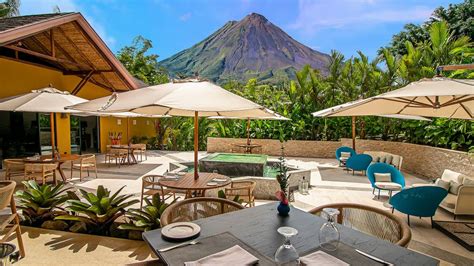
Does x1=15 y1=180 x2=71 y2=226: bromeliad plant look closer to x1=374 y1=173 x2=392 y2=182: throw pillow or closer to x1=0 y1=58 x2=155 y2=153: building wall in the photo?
x1=0 y1=58 x2=155 y2=153: building wall

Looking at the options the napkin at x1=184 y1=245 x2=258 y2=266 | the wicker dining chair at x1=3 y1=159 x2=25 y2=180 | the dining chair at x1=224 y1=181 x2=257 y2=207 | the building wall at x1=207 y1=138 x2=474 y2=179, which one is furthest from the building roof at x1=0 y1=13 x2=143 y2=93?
the napkin at x1=184 y1=245 x2=258 y2=266

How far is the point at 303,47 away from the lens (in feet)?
175

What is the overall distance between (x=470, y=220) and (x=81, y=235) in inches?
268

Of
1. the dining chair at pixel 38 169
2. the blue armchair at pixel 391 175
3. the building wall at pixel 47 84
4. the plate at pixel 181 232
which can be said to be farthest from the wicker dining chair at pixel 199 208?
the building wall at pixel 47 84

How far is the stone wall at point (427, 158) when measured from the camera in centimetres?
782

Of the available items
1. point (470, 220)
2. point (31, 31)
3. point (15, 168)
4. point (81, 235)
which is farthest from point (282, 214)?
point (31, 31)

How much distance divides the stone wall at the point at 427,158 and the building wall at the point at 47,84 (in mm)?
12023

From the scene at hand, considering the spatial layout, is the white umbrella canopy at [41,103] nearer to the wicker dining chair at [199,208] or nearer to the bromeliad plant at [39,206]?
the bromeliad plant at [39,206]

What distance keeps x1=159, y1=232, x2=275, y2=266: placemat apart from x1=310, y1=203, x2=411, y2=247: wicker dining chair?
1160mm

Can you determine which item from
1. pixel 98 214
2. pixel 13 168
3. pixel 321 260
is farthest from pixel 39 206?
pixel 321 260

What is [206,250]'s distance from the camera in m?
1.95

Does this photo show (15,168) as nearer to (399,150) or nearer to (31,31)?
(31,31)

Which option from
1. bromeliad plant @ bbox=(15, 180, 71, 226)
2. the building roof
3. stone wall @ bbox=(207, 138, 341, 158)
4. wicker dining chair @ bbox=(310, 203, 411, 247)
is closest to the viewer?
wicker dining chair @ bbox=(310, 203, 411, 247)

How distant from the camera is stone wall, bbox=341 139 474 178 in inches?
308
